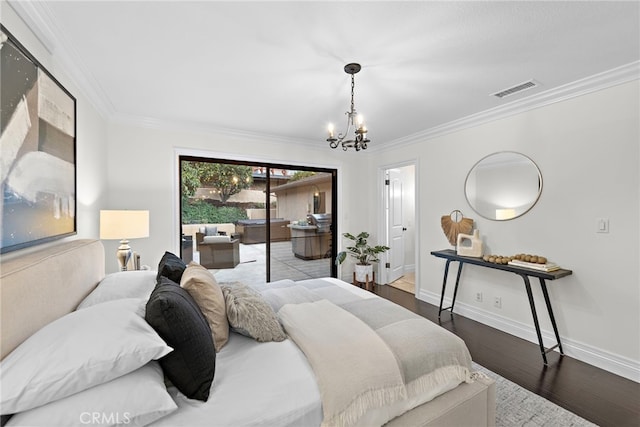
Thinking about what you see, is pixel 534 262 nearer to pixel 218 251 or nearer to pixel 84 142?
pixel 218 251

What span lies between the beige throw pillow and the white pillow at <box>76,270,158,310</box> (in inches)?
16.5

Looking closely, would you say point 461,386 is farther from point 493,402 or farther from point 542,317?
point 542,317

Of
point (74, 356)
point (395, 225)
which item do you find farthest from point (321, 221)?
point (74, 356)

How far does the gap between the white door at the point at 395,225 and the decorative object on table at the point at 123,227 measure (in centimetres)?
379

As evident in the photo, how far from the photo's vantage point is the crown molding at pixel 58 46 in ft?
4.76

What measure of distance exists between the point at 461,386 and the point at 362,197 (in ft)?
12.2

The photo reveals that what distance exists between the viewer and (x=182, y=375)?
108 cm

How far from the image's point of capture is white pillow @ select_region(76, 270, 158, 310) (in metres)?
1.52

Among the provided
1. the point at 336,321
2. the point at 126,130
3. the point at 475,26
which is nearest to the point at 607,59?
the point at 475,26

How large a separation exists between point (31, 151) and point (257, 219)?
2.85 m


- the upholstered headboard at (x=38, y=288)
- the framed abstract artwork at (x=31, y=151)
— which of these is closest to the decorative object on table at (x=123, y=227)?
the framed abstract artwork at (x=31, y=151)

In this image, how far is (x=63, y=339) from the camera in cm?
→ 94

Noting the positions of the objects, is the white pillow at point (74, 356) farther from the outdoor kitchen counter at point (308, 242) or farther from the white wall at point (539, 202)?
the outdoor kitchen counter at point (308, 242)

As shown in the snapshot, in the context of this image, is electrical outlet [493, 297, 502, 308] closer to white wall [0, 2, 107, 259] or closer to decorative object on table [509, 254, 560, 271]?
decorative object on table [509, 254, 560, 271]
